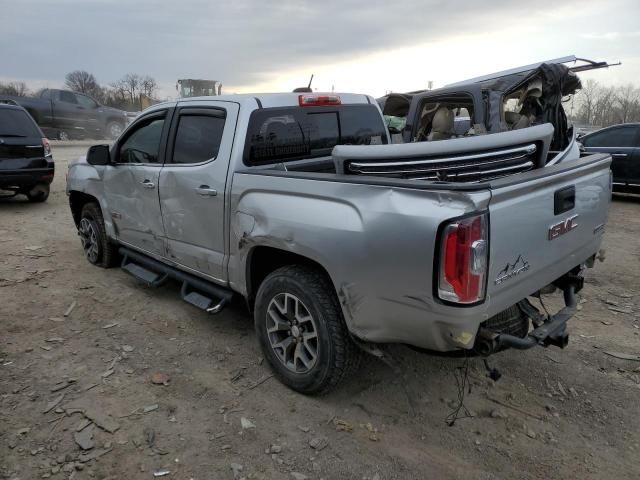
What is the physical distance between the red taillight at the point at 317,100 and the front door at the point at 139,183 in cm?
123

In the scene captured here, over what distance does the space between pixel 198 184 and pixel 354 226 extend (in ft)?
5.13

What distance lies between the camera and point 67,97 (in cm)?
1980

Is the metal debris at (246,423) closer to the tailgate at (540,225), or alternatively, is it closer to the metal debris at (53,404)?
the metal debris at (53,404)

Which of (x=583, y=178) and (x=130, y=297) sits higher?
(x=583, y=178)

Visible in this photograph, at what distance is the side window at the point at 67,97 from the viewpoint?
1962 cm

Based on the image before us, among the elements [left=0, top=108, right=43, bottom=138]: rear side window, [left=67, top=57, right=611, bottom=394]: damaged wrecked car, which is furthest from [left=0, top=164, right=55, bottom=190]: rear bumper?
[left=67, top=57, right=611, bottom=394]: damaged wrecked car

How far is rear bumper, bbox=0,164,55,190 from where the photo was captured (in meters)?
8.20

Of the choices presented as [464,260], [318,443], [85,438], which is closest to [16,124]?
[85,438]

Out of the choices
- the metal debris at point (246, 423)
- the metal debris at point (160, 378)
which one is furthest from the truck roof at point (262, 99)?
the metal debris at point (246, 423)

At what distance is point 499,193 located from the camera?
7.30ft

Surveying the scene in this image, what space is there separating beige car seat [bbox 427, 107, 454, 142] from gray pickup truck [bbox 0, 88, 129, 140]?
18196 millimetres

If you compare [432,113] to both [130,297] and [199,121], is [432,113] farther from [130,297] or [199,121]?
[130,297]

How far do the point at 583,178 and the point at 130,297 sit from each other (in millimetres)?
3999

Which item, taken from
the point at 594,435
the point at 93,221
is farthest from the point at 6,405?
the point at 594,435
